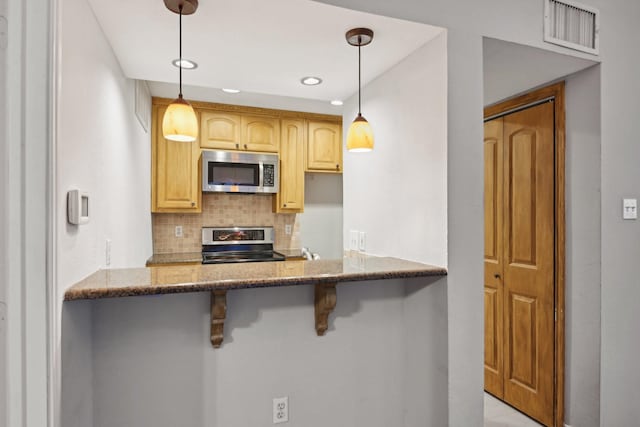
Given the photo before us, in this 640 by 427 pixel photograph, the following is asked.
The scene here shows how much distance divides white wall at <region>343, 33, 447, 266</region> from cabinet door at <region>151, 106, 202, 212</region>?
1791mm

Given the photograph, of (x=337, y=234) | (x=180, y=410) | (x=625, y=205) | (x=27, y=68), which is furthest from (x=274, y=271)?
(x=337, y=234)

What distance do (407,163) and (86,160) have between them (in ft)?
4.55

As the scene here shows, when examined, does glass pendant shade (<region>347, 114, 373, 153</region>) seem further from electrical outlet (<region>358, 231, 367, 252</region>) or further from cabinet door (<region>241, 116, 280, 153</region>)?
cabinet door (<region>241, 116, 280, 153</region>)

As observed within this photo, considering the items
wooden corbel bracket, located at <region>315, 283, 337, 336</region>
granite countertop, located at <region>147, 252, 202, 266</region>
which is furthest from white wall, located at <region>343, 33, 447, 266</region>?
granite countertop, located at <region>147, 252, 202, 266</region>

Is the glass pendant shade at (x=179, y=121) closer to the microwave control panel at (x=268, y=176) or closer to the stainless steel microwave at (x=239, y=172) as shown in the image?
the stainless steel microwave at (x=239, y=172)

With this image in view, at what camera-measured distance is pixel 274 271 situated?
146cm

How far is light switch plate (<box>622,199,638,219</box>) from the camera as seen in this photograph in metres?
2.04

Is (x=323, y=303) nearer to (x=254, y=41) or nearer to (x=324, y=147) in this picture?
(x=254, y=41)

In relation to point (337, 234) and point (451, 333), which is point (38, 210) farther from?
point (337, 234)

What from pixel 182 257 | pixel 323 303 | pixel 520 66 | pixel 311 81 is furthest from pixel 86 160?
pixel 182 257

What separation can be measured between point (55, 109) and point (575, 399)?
280cm

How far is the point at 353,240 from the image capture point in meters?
2.39
